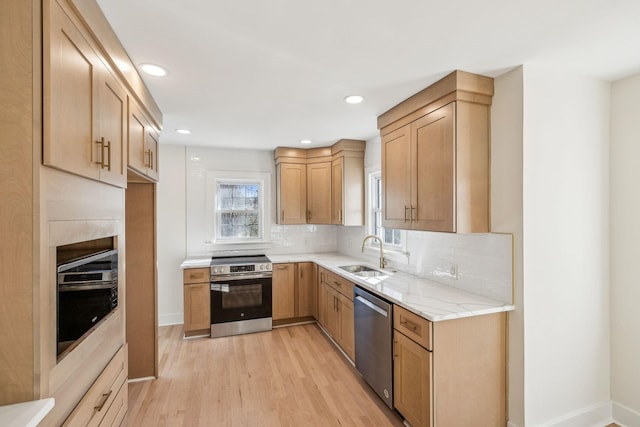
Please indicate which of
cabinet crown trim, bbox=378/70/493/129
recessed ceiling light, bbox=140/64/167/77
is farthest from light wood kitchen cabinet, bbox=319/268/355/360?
recessed ceiling light, bbox=140/64/167/77

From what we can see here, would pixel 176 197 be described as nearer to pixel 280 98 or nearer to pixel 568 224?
pixel 280 98

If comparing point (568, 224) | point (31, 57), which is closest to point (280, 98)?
point (31, 57)

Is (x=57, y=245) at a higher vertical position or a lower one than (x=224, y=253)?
higher

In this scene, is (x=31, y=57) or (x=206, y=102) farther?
(x=206, y=102)

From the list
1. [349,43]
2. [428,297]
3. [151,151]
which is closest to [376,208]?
[428,297]

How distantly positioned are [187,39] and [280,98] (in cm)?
95

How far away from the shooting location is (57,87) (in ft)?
3.50

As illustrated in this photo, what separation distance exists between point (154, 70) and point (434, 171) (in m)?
2.09

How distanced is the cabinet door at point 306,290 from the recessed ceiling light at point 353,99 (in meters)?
2.38

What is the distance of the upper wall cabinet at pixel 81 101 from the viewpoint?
102cm

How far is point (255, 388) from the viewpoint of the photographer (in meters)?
2.72

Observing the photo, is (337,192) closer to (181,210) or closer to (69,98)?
(181,210)

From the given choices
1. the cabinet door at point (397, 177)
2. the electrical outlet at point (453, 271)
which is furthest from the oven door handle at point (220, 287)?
the electrical outlet at point (453, 271)

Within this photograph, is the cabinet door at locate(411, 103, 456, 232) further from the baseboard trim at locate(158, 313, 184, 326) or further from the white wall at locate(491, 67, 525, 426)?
the baseboard trim at locate(158, 313, 184, 326)
